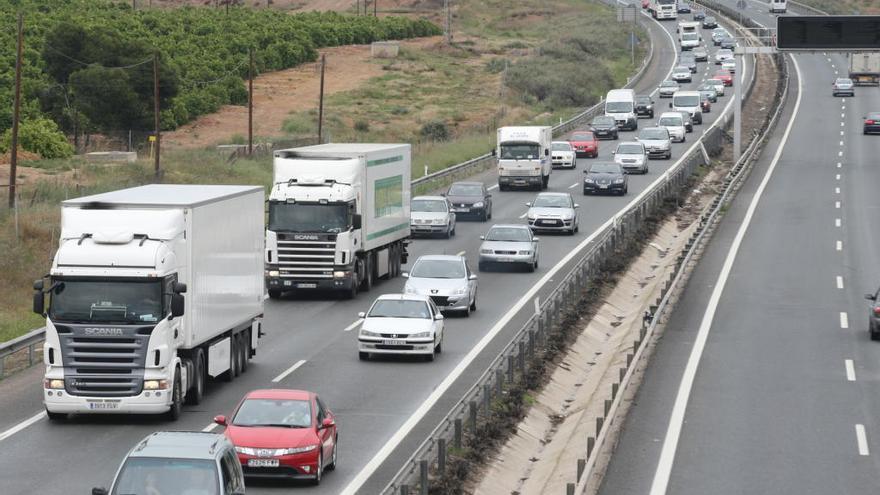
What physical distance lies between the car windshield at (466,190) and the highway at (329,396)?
478 inches

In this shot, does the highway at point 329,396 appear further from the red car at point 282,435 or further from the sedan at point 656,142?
the sedan at point 656,142

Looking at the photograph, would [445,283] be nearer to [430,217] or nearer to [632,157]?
[430,217]

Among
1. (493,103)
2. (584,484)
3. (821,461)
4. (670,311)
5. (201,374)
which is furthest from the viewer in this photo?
(493,103)

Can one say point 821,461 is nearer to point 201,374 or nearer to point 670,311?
point 201,374

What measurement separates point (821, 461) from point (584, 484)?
5.60 m

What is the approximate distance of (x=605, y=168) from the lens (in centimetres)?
6775

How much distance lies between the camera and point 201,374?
27.5 m

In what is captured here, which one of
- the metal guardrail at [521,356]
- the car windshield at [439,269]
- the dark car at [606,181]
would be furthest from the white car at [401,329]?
the dark car at [606,181]

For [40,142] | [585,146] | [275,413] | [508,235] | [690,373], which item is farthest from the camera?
[585,146]

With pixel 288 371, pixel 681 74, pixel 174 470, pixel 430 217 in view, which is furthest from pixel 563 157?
pixel 174 470

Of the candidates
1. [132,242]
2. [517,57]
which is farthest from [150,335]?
[517,57]

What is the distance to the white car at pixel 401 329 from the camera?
3200cm

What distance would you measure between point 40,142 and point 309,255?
38.0 m

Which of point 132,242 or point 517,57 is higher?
point 517,57
